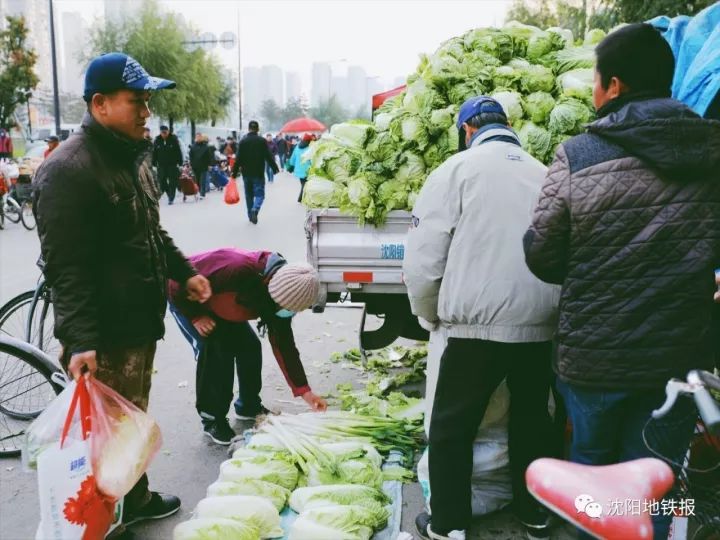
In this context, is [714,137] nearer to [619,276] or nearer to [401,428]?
[619,276]

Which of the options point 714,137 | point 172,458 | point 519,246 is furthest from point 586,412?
point 172,458

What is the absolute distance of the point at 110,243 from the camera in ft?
10.3

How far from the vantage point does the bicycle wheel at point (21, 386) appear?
13.9ft

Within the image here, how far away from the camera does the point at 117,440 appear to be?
3.00m

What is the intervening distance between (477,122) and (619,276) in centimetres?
118

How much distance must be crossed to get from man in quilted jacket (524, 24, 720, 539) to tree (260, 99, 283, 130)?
111m

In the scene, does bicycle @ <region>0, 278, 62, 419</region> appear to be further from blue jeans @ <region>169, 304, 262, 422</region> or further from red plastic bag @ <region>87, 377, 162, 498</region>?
red plastic bag @ <region>87, 377, 162, 498</region>

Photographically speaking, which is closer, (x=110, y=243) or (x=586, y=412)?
(x=586, y=412)

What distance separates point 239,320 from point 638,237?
8.66 feet

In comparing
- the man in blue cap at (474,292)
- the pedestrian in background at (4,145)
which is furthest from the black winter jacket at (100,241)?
the pedestrian in background at (4,145)

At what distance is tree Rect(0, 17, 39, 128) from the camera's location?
35219 mm

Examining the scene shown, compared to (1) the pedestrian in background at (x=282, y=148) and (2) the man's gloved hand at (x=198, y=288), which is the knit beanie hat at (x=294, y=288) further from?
(1) the pedestrian in background at (x=282, y=148)

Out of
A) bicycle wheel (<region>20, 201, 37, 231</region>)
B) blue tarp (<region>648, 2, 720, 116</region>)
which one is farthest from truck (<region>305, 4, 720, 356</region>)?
bicycle wheel (<region>20, 201, 37, 231</region>)

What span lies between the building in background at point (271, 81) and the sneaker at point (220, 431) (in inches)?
5141
